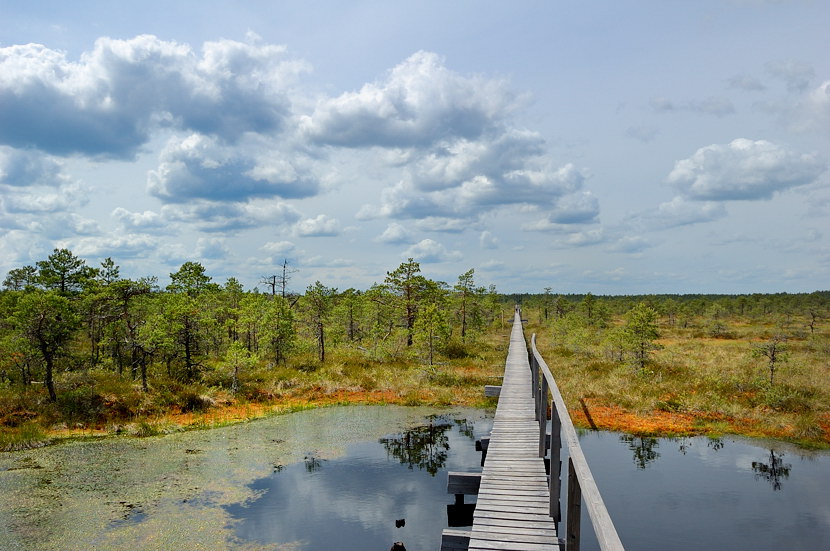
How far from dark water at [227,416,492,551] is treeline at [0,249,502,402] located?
10.5 m

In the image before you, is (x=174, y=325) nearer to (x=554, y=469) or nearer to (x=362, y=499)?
(x=362, y=499)

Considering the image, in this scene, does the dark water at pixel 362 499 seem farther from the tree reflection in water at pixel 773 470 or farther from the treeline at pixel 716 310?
the treeline at pixel 716 310

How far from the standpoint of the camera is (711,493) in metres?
12.8

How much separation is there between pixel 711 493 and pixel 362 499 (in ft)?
31.4

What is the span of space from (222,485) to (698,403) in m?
19.6

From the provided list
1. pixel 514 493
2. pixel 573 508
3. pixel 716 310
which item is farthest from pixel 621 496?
pixel 716 310

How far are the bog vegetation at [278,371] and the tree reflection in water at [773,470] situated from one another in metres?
2.62

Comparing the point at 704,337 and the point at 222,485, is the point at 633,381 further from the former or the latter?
the point at 704,337

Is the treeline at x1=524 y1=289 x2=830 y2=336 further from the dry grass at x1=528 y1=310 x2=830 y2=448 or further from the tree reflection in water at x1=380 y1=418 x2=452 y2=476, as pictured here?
the tree reflection in water at x1=380 y1=418 x2=452 y2=476

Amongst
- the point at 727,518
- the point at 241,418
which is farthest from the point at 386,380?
the point at 727,518

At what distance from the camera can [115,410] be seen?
1942 centimetres

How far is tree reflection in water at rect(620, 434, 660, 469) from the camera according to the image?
15.1 metres

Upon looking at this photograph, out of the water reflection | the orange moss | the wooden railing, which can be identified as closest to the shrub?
the water reflection

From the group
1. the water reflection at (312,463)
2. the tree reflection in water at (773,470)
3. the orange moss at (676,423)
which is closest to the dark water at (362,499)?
the water reflection at (312,463)
